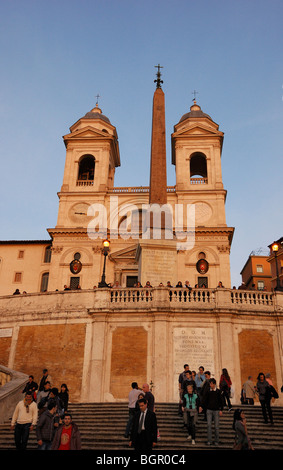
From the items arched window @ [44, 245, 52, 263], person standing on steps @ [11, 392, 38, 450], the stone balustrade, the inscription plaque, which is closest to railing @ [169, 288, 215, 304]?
the stone balustrade

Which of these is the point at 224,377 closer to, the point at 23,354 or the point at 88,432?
the point at 88,432

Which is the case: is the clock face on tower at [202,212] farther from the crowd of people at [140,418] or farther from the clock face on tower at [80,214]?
the crowd of people at [140,418]

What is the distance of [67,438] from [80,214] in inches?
1390

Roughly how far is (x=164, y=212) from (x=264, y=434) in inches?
586

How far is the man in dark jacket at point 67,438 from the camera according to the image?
25.2 feet

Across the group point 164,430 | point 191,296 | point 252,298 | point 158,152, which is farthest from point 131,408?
point 158,152

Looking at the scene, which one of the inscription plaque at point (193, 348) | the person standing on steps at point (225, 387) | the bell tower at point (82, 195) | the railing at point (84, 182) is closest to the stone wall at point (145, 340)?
the inscription plaque at point (193, 348)

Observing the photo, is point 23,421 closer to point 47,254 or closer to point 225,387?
point 225,387

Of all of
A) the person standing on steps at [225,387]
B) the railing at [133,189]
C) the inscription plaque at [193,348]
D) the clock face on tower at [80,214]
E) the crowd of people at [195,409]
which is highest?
the railing at [133,189]

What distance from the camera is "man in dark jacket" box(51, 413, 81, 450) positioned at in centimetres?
769

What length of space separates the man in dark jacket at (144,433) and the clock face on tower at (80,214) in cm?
3443

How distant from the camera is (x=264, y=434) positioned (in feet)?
39.9

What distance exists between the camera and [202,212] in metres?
41.7
